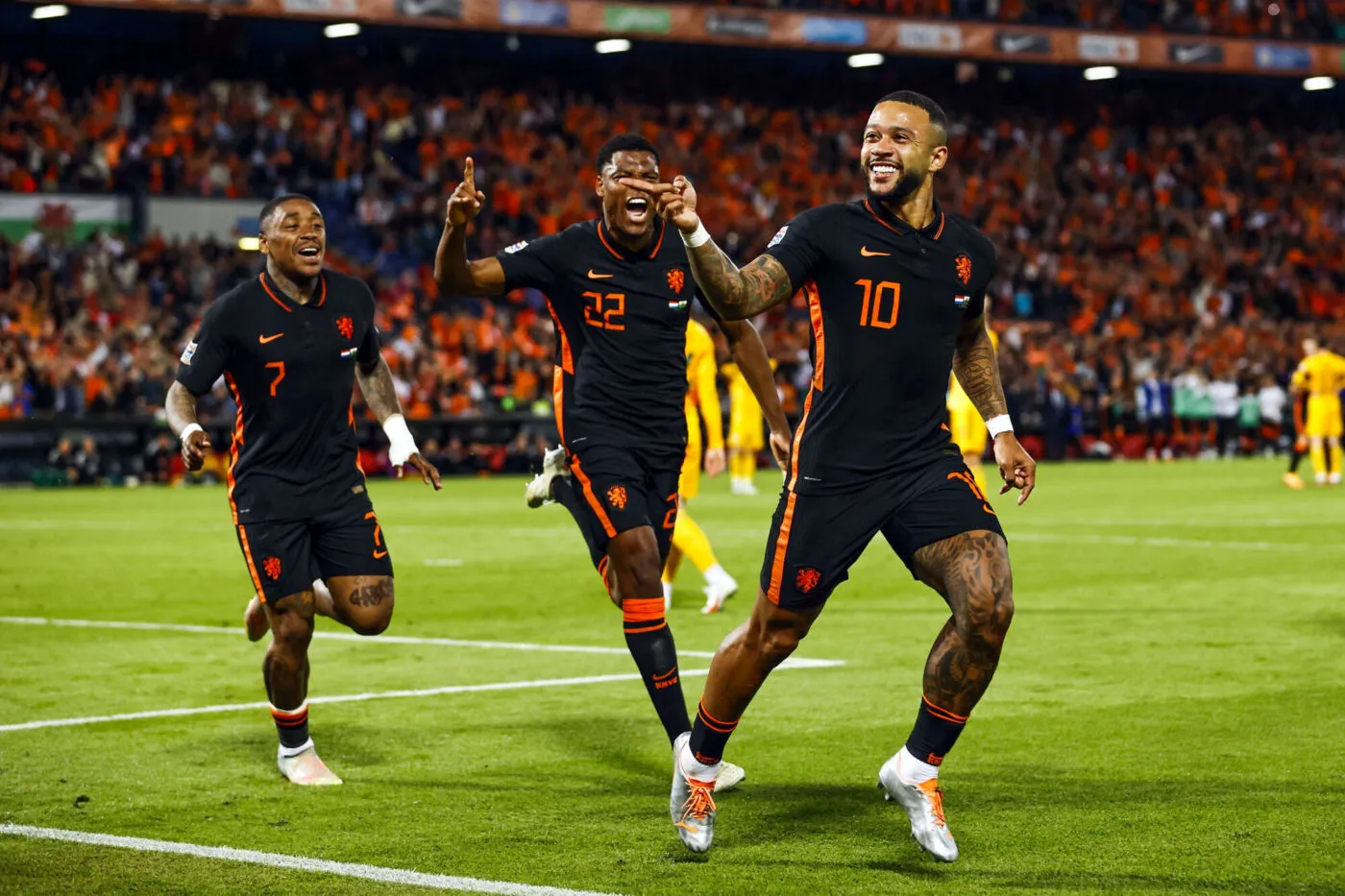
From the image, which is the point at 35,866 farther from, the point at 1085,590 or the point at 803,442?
the point at 1085,590

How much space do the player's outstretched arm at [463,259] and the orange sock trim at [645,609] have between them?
4.37ft

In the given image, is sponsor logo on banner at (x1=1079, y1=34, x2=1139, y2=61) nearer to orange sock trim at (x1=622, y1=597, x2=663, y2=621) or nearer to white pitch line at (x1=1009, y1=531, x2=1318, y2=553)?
white pitch line at (x1=1009, y1=531, x2=1318, y2=553)

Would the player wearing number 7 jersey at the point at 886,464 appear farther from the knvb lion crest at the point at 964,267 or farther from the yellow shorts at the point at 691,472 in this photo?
the yellow shorts at the point at 691,472

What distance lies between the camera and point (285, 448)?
784cm

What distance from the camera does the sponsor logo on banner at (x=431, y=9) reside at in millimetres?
38469

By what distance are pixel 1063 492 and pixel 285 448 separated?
21.5m

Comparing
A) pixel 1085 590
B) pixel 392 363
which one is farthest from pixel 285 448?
pixel 392 363

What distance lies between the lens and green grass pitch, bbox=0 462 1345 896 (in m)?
5.93

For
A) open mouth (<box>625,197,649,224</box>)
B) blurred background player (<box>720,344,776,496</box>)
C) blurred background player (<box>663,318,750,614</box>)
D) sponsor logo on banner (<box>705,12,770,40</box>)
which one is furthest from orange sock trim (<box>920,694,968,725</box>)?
sponsor logo on banner (<box>705,12,770,40</box>)

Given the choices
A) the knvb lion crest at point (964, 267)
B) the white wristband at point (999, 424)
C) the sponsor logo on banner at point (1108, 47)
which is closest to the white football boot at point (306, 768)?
the white wristband at point (999, 424)

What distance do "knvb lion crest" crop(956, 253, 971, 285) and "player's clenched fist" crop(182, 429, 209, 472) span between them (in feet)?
9.20

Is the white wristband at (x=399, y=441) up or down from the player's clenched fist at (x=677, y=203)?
down

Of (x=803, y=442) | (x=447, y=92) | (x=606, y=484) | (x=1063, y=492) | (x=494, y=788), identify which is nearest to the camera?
(x=803, y=442)

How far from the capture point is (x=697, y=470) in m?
15.7
